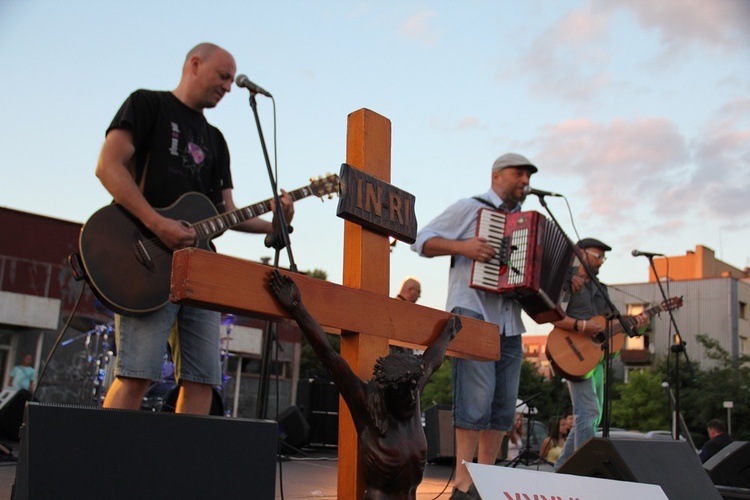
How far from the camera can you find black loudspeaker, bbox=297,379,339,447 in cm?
977

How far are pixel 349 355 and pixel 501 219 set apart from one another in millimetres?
2196

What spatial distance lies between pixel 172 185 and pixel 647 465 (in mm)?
2311

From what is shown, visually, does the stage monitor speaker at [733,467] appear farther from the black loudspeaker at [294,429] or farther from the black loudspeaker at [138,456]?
the black loudspeaker at [294,429]

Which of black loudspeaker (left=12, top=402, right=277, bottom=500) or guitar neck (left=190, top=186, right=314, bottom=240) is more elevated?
guitar neck (left=190, top=186, right=314, bottom=240)

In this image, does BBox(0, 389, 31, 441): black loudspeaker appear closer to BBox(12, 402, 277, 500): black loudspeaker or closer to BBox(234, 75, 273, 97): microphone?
BBox(234, 75, 273, 97): microphone

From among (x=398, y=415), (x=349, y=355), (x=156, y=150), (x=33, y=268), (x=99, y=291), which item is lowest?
(x=398, y=415)

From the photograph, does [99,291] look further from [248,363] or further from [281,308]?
[248,363]

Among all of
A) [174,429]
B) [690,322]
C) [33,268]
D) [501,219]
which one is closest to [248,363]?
[33,268]

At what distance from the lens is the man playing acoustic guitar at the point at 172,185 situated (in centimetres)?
288

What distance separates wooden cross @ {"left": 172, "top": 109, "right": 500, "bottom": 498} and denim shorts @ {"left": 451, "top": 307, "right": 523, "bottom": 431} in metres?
1.13

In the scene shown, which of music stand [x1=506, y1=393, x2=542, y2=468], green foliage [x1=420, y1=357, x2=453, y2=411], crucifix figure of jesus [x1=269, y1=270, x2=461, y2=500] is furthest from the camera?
green foliage [x1=420, y1=357, x2=453, y2=411]

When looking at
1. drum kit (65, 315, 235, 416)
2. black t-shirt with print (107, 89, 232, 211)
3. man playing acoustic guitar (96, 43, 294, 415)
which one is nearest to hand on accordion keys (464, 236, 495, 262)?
man playing acoustic guitar (96, 43, 294, 415)

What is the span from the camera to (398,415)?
2.14m

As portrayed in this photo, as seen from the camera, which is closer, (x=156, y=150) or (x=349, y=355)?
(x=349, y=355)
